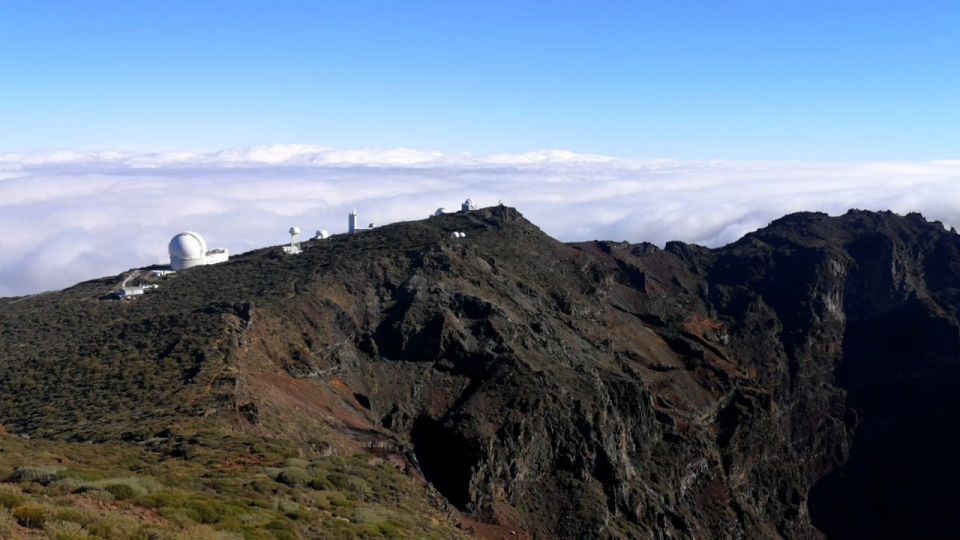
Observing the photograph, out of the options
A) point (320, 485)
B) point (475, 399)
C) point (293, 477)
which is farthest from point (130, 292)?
point (320, 485)

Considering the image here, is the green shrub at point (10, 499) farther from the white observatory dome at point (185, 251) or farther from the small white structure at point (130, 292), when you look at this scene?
the white observatory dome at point (185, 251)

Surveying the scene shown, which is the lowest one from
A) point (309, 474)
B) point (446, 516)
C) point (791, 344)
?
point (791, 344)

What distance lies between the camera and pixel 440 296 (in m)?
65.9

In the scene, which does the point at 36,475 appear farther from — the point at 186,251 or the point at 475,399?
the point at 186,251

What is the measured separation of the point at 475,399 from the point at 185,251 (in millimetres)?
38667

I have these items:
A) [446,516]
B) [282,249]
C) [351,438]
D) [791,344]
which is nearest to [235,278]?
[282,249]

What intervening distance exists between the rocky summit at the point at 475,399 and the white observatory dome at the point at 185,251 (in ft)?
8.24

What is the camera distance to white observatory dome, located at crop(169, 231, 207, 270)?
75812mm

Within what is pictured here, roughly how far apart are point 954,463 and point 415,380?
2670 inches

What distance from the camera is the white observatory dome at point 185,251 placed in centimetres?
7581

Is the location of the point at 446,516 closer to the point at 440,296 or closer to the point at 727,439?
the point at 440,296

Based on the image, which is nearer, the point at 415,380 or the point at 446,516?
the point at 446,516

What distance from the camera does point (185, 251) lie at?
75.8m

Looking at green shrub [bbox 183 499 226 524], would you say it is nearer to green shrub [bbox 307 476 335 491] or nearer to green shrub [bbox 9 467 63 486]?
green shrub [bbox 9 467 63 486]
